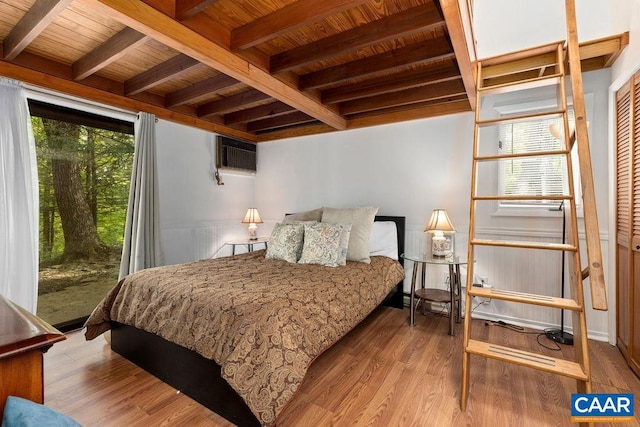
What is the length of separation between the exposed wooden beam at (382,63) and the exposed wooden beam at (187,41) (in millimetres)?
232

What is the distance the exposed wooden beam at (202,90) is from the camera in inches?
105

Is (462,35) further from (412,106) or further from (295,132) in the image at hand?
(295,132)

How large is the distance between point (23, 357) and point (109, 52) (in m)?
2.30

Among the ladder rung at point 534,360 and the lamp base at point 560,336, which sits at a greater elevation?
the ladder rung at point 534,360

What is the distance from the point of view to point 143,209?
3.00m

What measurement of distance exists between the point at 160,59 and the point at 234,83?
0.60 meters

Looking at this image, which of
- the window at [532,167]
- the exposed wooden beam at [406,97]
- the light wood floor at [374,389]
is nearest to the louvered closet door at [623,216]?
the light wood floor at [374,389]

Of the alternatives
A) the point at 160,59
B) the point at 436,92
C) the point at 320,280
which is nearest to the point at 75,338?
the point at 320,280

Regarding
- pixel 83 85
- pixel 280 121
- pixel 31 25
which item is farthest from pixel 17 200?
pixel 280 121

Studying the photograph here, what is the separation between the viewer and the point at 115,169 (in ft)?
10.1

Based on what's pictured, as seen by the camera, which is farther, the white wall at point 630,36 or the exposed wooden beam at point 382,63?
the exposed wooden beam at point 382,63

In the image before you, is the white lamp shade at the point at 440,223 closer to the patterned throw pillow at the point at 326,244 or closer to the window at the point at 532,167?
the window at the point at 532,167

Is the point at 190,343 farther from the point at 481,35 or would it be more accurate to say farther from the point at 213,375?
the point at 481,35

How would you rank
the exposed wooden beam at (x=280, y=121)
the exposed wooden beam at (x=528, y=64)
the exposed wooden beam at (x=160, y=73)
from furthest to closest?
the exposed wooden beam at (x=280, y=121) → the exposed wooden beam at (x=160, y=73) → the exposed wooden beam at (x=528, y=64)
